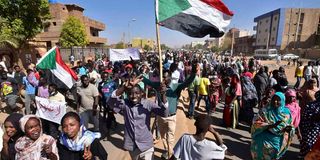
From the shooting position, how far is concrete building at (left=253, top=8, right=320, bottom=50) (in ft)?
214

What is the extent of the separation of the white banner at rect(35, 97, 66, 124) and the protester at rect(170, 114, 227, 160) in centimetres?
300

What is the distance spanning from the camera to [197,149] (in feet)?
7.87

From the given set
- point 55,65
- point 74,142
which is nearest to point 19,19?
point 55,65

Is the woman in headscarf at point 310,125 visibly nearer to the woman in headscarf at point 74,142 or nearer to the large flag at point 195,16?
the large flag at point 195,16

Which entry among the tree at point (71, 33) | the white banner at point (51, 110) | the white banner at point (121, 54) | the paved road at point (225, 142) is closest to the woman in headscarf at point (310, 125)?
the paved road at point (225, 142)

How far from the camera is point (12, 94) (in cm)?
664

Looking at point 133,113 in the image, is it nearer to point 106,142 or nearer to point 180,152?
point 180,152

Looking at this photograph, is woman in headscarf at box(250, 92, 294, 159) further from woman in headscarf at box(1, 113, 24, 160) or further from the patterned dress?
woman in headscarf at box(1, 113, 24, 160)

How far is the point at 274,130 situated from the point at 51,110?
13.5ft

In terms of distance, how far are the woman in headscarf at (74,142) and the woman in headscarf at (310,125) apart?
3538mm

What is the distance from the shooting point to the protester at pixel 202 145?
234 cm

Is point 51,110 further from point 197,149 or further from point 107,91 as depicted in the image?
point 197,149

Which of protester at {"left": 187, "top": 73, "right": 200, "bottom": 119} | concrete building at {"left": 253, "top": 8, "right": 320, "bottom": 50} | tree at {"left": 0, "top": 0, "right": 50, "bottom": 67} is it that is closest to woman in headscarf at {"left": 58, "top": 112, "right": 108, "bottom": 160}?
protester at {"left": 187, "top": 73, "right": 200, "bottom": 119}

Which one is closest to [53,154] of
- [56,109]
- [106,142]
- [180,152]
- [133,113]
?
[133,113]
